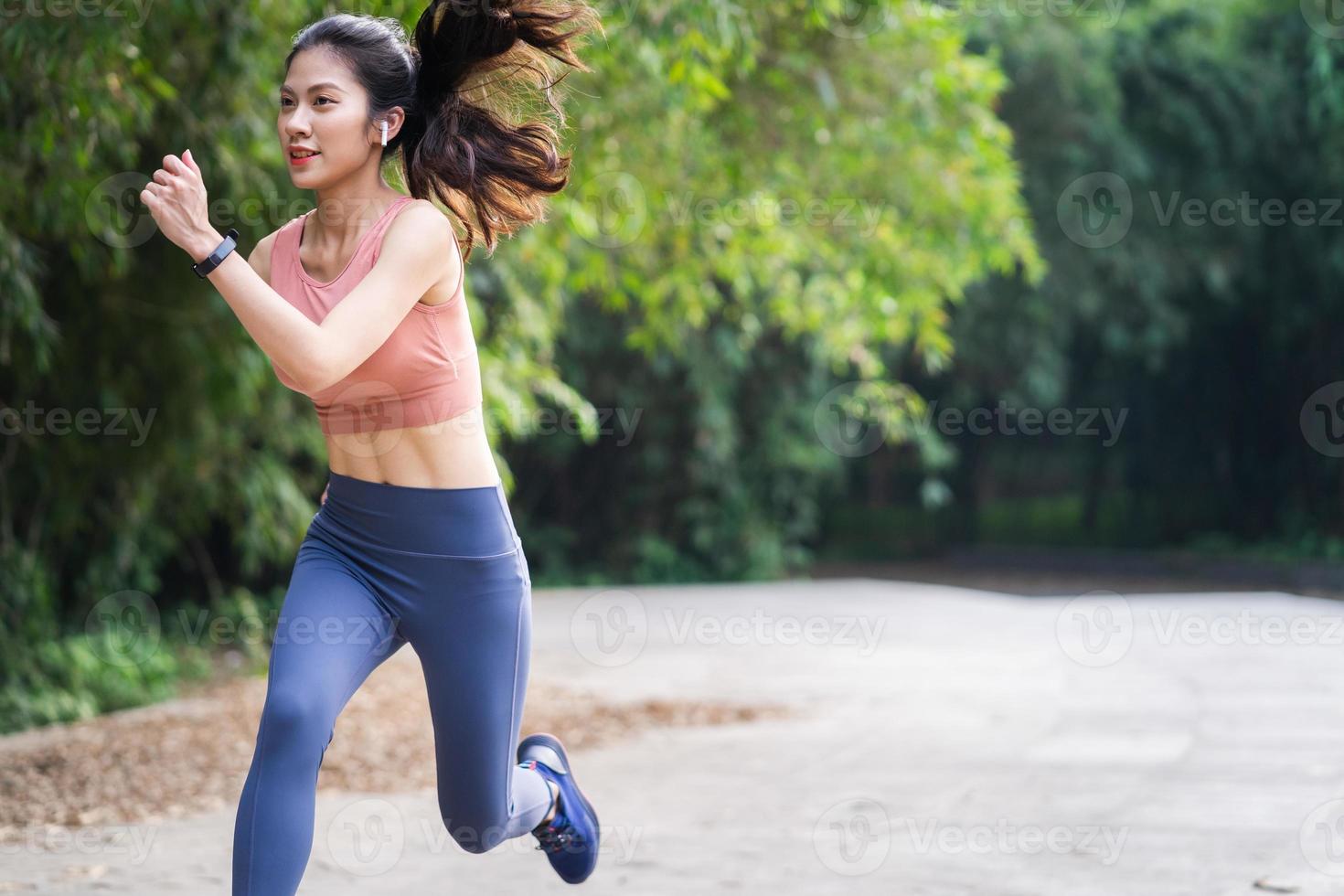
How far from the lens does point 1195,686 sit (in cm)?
763

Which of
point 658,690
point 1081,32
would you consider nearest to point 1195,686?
point 658,690

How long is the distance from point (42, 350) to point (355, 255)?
354 centimetres

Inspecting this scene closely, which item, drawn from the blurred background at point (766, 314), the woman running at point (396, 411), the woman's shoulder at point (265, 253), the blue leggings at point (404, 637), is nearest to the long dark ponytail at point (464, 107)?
the woman running at point (396, 411)

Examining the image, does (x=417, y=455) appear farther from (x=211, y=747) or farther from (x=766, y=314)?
(x=766, y=314)

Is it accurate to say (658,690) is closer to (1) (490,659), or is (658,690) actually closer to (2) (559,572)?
(1) (490,659)

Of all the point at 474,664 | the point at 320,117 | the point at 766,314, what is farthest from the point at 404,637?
the point at 766,314

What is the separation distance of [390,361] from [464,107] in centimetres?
60

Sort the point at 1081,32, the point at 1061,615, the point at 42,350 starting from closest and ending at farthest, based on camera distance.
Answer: the point at 42,350 < the point at 1061,615 < the point at 1081,32

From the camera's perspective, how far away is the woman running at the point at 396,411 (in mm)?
2551

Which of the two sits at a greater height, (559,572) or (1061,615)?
(1061,615)

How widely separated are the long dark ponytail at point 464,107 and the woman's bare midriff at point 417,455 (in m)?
A: 0.46

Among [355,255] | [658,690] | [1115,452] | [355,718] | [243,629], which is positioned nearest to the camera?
[355,255]

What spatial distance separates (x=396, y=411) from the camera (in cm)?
274

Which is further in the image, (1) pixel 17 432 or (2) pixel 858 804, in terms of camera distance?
(1) pixel 17 432
